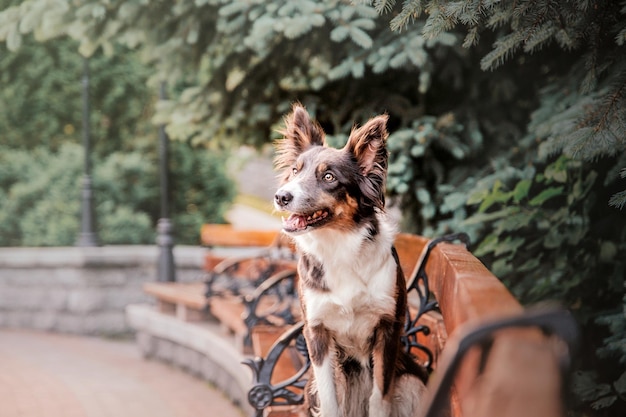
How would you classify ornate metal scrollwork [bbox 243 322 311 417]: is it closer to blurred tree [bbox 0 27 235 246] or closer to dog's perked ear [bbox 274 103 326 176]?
dog's perked ear [bbox 274 103 326 176]

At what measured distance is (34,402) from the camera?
6422 mm

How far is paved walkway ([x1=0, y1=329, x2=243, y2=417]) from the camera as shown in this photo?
624 centimetres

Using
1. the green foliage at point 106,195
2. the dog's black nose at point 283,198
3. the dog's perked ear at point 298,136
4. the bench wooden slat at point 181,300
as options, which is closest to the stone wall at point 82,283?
the bench wooden slat at point 181,300

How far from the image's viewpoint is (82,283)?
32.8 ft

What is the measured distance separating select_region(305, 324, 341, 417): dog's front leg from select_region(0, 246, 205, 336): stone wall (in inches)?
287

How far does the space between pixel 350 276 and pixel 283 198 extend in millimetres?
404

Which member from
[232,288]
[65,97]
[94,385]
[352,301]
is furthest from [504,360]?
[65,97]

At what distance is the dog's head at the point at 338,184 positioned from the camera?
2.81 m

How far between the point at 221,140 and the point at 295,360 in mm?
3340

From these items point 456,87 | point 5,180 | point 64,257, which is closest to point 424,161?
point 456,87

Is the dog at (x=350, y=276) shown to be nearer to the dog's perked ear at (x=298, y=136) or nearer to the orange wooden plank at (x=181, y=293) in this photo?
the dog's perked ear at (x=298, y=136)

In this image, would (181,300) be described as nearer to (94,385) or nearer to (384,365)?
(94,385)

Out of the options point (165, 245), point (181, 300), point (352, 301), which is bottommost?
point (181, 300)

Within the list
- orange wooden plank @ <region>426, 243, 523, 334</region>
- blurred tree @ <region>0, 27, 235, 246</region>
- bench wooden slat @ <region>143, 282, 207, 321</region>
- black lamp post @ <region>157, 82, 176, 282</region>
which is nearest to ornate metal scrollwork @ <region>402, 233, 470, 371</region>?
orange wooden plank @ <region>426, 243, 523, 334</region>
